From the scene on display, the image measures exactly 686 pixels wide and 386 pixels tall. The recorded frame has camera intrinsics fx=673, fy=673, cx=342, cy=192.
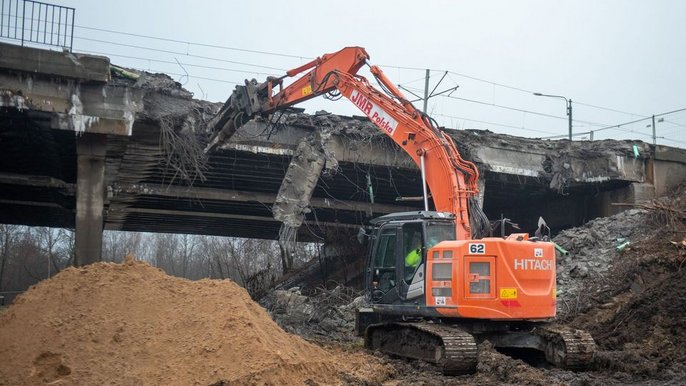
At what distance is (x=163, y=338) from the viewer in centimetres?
755

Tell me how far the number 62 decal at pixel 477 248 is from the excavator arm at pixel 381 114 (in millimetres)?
878

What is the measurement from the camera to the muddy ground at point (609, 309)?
8.60 meters

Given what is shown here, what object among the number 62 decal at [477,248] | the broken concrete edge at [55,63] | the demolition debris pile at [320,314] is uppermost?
the broken concrete edge at [55,63]

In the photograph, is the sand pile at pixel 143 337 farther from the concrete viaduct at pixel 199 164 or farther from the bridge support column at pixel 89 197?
the concrete viaduct at pixel 199 164

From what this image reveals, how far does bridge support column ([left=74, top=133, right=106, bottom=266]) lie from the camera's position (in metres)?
13.6

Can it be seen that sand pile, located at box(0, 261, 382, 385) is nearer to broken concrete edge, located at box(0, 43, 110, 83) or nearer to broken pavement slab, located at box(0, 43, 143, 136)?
broken pavement slab, located at box(0, 43, 143, 136)

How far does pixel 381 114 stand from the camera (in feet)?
38.5

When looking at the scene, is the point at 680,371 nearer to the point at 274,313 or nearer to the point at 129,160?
the point at 274,313

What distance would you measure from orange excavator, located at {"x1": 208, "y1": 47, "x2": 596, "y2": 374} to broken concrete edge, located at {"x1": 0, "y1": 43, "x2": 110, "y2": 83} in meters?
5.31

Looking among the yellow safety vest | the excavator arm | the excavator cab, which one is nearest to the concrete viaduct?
the excavator arm

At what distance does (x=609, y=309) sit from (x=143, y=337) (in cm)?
848

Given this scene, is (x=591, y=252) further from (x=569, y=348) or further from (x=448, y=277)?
(x=448, y=277)

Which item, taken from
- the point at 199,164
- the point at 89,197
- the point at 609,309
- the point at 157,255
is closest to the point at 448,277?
the point at 609,309

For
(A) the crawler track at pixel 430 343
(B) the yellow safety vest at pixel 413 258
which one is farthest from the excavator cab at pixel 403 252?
(A) the crawler track at pixel 430 343
